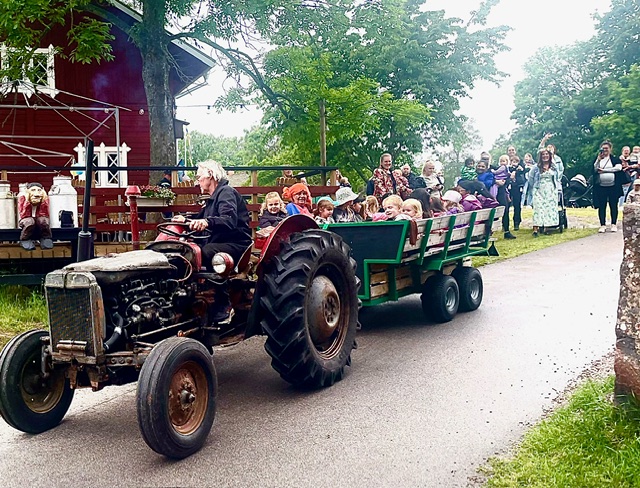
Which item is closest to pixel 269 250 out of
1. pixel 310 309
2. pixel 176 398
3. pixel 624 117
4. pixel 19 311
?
pixel 310 309

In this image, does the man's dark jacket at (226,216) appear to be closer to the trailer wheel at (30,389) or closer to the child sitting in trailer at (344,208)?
the trailer wheel at (30,389)

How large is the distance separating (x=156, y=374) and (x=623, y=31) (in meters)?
39.3

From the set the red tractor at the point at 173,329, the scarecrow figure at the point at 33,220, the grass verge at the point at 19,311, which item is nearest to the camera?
the red tractor at the point at 173,329

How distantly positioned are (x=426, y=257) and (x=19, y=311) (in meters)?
4.85

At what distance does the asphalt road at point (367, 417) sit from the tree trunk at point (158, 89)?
7141mm

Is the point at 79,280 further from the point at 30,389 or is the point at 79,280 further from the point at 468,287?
the point at 468,287

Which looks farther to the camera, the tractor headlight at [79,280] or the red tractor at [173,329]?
the tractor headlight at [79,280]

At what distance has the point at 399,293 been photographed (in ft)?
26.0

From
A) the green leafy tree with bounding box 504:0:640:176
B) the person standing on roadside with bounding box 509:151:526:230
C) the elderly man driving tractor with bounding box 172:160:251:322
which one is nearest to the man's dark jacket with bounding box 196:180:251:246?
the elderly man driving tractor with bounding box 172:160:251:322

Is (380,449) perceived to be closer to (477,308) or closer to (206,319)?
(206,319)

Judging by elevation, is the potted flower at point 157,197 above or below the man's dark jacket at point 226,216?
above

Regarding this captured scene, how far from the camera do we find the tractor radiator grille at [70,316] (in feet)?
15.1

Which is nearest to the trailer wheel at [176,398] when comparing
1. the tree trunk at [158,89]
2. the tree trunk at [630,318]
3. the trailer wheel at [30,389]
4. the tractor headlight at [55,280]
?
the tractor headlight at [55,280]

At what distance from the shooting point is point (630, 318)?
14.4ft
